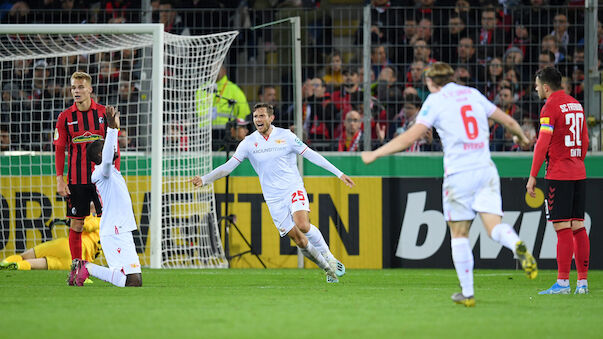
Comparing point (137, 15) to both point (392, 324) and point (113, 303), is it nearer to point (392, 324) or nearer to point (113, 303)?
point (113, 303)

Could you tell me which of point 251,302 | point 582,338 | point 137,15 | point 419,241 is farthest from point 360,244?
point 582,338

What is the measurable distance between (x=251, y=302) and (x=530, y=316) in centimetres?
228

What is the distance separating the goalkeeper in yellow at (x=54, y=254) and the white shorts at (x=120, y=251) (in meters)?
2.29

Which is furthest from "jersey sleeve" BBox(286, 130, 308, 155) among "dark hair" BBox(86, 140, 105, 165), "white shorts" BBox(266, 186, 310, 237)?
"dark hair" BBox(86, 140, 105, 165)

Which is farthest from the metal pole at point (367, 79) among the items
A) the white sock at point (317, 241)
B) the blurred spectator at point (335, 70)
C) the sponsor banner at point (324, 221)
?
the white sock at point (317, 241)

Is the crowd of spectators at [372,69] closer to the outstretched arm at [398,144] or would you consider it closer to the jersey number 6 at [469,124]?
the jersey number 6 at [469,124]

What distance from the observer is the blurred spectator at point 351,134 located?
44.8 ft

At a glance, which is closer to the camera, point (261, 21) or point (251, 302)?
point (251, 302)

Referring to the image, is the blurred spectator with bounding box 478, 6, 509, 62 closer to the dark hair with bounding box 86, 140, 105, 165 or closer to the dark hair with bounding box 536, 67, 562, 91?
the dark hair with bounding box 536, 67, 562, 91

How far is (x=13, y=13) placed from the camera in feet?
47.4

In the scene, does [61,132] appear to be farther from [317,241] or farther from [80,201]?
[317,241]

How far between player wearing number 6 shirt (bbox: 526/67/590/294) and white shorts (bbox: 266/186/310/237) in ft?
9.23

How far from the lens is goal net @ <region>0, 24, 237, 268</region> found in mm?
13656

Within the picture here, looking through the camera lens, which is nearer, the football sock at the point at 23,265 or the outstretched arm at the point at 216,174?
the outstretched arm at the point at 216,174
